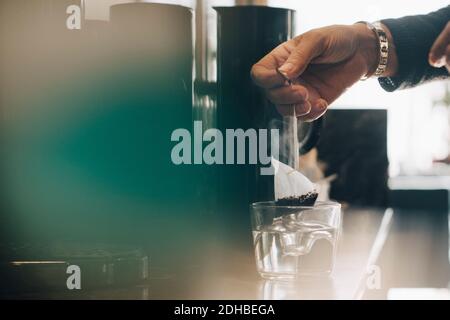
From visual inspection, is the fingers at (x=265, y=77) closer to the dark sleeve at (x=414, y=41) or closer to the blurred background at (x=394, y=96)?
the blurred background at (x=394, y=96)

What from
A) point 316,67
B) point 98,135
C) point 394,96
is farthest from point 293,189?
point 394,96

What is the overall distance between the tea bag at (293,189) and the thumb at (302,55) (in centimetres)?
12

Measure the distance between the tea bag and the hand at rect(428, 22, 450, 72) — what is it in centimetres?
38

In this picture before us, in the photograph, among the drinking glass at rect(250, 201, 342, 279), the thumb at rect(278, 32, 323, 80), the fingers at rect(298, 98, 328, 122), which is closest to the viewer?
the drinking glass at rect(250, 201, 342, 279)

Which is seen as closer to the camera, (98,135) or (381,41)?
(98,135)

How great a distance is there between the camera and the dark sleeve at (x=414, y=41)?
94 cm

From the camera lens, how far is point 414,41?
94 cm

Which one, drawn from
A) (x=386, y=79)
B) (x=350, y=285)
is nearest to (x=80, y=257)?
(x=350, y=285)

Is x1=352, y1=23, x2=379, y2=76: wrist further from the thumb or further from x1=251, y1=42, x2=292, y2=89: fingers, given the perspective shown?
x1=251, y1=42, x2=292, y2=89: fingers

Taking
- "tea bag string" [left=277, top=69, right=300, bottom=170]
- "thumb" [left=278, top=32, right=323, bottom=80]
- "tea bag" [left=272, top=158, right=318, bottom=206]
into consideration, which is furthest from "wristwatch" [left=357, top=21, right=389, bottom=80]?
"tea bag" [left=272, top=158, right=318, bottom=206]

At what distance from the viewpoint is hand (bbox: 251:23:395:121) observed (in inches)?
27.2

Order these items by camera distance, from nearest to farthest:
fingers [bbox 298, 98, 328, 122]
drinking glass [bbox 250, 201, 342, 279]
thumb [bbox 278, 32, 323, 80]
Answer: drinking glass [bbox 250, 201, 342, 279] → thumb [bbox 278, 32, 323, 80] → fingers [bbox 298, 98, 328, 122]

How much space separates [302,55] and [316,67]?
17 cm

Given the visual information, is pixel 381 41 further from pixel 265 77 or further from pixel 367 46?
pixel 265 77
